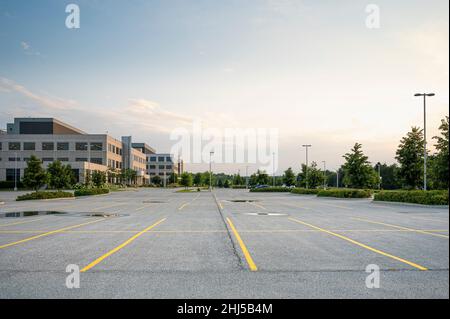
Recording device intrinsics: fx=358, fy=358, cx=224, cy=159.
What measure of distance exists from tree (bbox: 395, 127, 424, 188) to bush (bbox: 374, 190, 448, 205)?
9.70m

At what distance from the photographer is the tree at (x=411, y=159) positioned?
40.3 meters

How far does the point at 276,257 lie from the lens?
8.54m

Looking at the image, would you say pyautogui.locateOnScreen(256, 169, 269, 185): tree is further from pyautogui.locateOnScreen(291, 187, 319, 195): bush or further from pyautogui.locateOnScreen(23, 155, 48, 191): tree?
pyautogui.locateOnScreen(23, 155, 48, 191): tree

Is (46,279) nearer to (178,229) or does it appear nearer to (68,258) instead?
(68,258)

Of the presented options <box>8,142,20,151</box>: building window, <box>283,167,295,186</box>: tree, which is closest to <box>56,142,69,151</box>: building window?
<box>8,142,20,151</box>: building window

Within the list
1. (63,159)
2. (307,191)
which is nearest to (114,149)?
(63,159)

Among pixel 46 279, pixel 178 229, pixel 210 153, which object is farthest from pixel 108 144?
pixel 46 279

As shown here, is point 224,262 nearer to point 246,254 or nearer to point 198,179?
point 246,254

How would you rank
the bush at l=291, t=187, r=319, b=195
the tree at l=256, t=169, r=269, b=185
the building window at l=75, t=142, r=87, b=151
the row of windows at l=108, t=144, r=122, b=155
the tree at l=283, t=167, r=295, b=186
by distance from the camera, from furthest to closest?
the row of windows at l=108, t=144, r=122, b=155
the tree at l=256, t=169, r=269, b=185
the building window at l=75, t=142, r=87, b=151
the tree at l=283, t=167, r=295, b=186
the bush at l=291, t=187, r=319, b=195

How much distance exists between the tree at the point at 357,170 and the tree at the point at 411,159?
6.42 metres

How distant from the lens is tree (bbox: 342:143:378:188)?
1868 inches

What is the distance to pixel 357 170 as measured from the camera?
1876 inches

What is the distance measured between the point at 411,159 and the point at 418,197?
13554 millimetres

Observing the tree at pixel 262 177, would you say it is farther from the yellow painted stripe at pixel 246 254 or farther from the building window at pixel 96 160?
the yellow painted stripe at pixel 246 254
